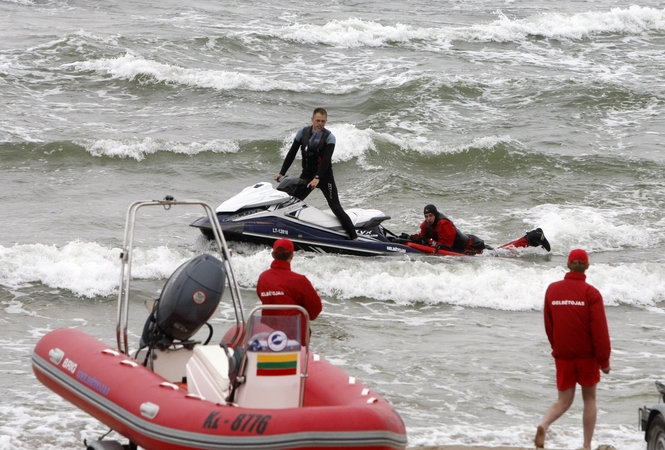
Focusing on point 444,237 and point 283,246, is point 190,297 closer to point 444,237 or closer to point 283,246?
point 283,246

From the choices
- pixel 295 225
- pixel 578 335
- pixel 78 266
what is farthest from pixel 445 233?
pixel 578 335

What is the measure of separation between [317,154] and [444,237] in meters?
2.23

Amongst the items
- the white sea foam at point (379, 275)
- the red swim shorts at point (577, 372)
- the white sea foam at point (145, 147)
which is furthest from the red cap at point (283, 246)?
the white sea foam at point (145, 147)

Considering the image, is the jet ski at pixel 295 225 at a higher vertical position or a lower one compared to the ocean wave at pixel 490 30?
lower

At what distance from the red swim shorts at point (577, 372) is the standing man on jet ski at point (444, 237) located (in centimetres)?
559

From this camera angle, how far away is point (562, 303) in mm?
5758

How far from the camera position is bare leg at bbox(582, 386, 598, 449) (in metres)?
5.87

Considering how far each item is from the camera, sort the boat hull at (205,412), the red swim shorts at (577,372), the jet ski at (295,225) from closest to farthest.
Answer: the boat hull at (205,412), the red swim shorts at (577,372), the jet ski at (295,225)

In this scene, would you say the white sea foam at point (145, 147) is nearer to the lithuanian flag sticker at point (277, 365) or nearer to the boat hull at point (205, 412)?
the boat hull at point (205, 412)

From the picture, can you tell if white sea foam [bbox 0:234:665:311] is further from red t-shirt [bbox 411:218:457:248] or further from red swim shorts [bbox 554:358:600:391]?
red swim shorts [bbox 554:358:600:391]

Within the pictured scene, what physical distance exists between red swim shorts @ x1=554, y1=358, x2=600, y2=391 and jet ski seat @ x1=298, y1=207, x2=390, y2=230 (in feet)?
17.7

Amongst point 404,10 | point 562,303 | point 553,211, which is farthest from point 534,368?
point 404,10

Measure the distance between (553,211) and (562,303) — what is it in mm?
9673

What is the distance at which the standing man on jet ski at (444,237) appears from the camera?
11516 millimetres
